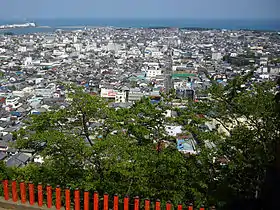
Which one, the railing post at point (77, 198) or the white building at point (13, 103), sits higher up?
the railing post at point (77, 198)

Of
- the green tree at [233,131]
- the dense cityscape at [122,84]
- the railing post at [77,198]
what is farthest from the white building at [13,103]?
the railing post at [77,198]

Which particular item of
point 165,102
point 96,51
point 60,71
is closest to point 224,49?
point 96,51

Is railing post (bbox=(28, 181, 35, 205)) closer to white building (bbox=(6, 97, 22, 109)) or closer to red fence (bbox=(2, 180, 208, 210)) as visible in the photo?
red fence (bbox=(2, 180, 208, 210))

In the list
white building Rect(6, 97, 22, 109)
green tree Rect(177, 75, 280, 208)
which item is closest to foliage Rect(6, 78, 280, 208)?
green tree Rect(177, 75, 280, 208)

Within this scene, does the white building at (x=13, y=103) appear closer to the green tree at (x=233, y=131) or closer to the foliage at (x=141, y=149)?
the foliage at (x=141, y=149)

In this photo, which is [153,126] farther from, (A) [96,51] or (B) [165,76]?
(A) [96,51]

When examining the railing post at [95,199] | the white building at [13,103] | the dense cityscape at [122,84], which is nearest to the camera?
the railing post at [95,199]

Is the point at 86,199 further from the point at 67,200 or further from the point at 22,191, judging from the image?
the point at 22,191

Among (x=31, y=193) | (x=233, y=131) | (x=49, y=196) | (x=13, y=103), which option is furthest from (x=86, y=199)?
(x=13, y=103)
